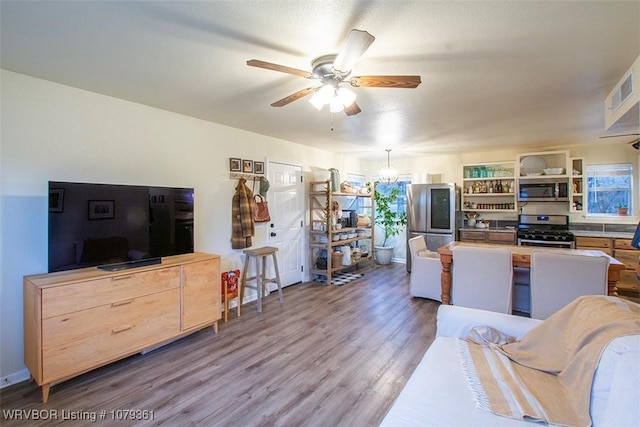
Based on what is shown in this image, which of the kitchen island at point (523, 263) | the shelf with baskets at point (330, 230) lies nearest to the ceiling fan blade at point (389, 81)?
the kitchen island at point (523, 263)

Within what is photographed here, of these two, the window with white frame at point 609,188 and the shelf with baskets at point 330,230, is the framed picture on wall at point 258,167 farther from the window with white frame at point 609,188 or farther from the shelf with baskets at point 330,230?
the window with white frame at point 609,188

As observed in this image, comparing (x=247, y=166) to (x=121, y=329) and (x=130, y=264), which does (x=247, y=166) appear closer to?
(x=130, y=264)

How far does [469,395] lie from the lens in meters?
1.41

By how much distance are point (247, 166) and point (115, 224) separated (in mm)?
1892

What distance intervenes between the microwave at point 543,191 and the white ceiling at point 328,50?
1953 millimetres

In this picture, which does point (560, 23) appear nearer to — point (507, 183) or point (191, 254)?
point (191, 254)

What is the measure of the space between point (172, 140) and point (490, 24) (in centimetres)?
310

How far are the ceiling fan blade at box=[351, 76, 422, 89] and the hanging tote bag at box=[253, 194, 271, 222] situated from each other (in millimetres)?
2575

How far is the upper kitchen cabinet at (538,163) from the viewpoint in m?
5.18

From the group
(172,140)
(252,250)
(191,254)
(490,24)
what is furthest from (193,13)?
(252,250)

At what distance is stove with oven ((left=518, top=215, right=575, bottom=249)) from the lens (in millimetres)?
4704

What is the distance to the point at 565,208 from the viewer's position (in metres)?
5.18

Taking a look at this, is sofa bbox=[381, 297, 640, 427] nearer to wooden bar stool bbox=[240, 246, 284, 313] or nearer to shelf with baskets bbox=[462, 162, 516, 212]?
wooden bar stool bbox=[240, 246, 284, 313]

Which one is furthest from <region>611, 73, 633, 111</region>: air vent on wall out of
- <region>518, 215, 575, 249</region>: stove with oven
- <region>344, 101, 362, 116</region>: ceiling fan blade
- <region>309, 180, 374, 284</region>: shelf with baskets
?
<region>309, 180, 374, 284</region>: shelf with baskets
